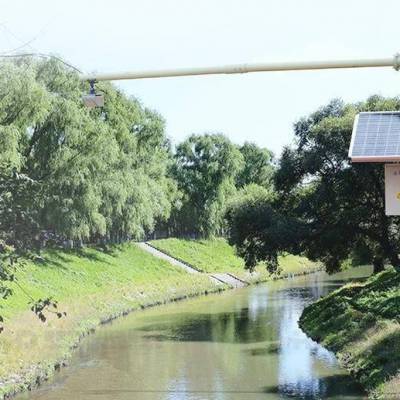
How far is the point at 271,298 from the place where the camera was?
148 feet

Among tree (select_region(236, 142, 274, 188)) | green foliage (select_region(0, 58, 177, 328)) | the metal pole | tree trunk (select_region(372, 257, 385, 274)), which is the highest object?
tree (select_region(236, 142, 274, 188))

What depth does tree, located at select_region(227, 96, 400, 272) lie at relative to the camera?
108 ft

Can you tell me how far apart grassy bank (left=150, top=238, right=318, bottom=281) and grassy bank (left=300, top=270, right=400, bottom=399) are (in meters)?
27.2

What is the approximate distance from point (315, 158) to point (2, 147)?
1651 cm

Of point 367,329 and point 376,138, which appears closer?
point 376,138

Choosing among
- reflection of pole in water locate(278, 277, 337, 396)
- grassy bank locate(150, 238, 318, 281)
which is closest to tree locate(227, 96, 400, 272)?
reflection of pole in water locate(278, 277, 337, 396)

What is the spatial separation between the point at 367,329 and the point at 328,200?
1104cm

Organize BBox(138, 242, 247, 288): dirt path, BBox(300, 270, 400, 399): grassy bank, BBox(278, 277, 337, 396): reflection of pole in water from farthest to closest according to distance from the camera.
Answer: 1. BBox(138, 242, 247, 288): dirt path
2. BBox(278, 277, 337, 396): reflection of pole in water
3. BBox(300, 270, 400, 399): grassy bank

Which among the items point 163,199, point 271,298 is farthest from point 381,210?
point 163,199

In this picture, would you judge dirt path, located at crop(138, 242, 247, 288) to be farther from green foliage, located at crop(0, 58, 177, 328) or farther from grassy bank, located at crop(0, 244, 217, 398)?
green foliage, located at crop(0, 58, 177, 328)

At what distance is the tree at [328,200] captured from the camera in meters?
32.8

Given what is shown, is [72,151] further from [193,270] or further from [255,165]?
[255,165]

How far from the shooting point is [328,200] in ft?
110

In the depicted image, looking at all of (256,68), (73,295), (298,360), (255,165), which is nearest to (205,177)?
(255,165)
